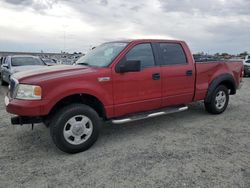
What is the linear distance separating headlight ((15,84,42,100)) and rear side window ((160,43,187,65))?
2.59 metres

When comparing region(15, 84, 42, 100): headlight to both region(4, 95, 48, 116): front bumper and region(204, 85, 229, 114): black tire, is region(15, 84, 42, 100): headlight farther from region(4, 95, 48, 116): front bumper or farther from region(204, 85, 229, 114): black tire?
region(204, 85, 229, 114): black tire

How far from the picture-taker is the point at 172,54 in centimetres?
535

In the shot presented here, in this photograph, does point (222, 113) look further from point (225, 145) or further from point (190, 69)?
point (225, 145)

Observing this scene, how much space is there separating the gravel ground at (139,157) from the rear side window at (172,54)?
1.41 metres

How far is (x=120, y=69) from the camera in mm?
4355

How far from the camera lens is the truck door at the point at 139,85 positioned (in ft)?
14.6

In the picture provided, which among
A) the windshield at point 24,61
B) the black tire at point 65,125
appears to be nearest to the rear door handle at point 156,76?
the black tire at point 65,125

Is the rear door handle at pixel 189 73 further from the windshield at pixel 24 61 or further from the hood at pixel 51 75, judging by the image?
the windshield at pixel 24 61

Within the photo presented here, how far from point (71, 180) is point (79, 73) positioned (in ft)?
5.56

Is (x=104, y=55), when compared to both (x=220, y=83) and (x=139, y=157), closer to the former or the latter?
(x=139, y=157)

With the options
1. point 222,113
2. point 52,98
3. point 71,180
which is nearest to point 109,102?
point 52,98

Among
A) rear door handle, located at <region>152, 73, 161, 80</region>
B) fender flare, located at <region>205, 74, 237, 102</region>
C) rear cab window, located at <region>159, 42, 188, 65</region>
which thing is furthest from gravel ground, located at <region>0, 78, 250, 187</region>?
rear cab window, located at <region>159, 42, 188, 65</region>

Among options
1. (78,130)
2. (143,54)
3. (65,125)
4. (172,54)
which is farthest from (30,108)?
(172,54)

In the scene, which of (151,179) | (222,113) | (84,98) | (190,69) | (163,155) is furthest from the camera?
(222,113)
